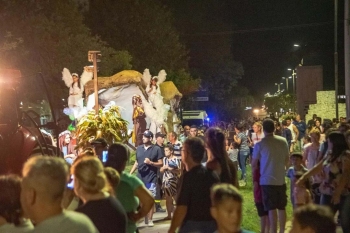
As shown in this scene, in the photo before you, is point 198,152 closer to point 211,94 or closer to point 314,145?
point 314,145

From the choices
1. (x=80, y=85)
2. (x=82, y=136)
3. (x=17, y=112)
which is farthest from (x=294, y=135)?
(x=17, y=112)

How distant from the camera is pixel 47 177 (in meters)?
3.49

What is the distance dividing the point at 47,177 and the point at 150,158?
27.6 feet

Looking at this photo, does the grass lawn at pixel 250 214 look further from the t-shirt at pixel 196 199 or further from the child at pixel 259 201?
the t-shirt at pixel 196 199

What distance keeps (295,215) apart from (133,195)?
7.44 feet

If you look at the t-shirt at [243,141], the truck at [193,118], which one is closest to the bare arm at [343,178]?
the t-shirt at [243,141]

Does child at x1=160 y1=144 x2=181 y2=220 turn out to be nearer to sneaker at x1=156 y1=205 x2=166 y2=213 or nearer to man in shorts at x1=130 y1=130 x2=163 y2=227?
man in shorts at x1=130 y1=130 x2=163 y2=227

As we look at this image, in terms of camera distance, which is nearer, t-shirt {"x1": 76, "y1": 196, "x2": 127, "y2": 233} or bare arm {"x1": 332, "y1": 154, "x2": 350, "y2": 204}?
t-shirt {"x1": 76, "y1": 196, "x2": 127, "y2": 233}

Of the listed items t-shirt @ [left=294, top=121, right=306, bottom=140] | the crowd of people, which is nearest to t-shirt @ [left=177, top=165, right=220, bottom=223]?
the crowd of people

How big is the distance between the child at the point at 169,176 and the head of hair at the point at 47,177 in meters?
8.38

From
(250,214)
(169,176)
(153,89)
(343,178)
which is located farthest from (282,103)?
(343,178)

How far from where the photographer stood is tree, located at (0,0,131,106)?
94.8ft

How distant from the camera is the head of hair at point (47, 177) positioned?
346cm

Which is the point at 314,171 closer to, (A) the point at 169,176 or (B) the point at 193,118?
(A) the point at 169,176
